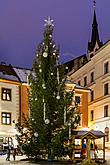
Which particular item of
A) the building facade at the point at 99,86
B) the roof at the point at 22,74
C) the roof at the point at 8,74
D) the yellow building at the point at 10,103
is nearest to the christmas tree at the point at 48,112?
the yellow building at the point at 10,103

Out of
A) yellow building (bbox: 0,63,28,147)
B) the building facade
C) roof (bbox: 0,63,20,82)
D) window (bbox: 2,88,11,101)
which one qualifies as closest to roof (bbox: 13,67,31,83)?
yellow building (bbox: 0,63,28,147)

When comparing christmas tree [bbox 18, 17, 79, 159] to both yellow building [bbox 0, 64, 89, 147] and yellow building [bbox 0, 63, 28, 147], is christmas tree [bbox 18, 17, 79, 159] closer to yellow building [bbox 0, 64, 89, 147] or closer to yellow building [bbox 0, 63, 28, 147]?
yellow building [bbox 0, 64, 89, 147]

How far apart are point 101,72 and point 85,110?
245 inches

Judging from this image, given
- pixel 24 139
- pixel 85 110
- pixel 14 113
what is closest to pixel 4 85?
pixel 14 113

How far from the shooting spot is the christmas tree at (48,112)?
22391 mm

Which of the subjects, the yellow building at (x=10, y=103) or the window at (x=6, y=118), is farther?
the window at (x=6, y=118)

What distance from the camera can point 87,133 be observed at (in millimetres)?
23125

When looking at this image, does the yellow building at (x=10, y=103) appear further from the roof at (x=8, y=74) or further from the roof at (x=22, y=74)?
the roof at (x=22, y=74)

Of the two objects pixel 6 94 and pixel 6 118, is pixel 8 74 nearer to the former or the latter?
pixel 6 94

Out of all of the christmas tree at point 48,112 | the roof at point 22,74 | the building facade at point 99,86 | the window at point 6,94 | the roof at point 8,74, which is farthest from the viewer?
the building facade at point 99,86

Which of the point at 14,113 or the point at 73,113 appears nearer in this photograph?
the point at 73,113

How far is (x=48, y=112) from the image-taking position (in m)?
22.6

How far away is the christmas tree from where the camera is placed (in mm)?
22391

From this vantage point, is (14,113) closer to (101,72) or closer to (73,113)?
(101,72)
